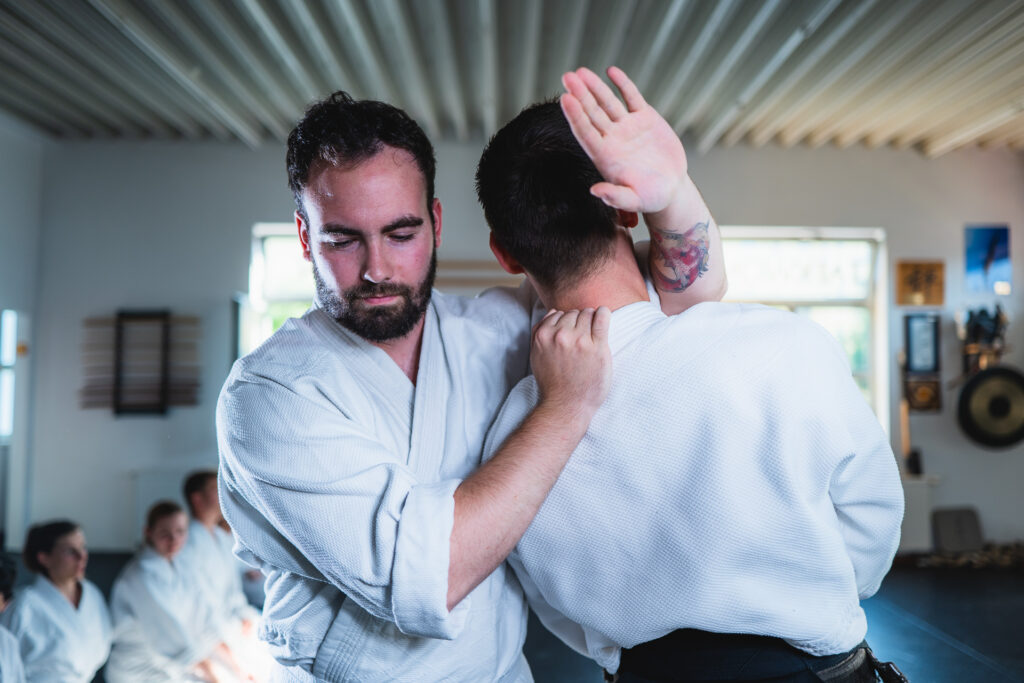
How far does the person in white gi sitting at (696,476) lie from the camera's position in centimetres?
95

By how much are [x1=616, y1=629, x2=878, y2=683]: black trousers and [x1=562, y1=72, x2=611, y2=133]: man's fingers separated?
0.74 m

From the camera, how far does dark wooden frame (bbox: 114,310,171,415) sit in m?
6.02

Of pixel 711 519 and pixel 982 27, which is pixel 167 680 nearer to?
pixel 711 519

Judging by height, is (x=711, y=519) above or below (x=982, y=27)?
below

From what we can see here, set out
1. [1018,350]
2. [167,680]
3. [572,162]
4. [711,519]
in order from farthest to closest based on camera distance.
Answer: [1018,350]
[167,680]
[572,162]
[711,519]

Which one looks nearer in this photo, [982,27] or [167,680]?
[167,680]

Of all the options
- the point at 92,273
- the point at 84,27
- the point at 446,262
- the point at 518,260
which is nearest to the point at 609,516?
the point at 518,260

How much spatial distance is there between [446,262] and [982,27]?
4.04 m

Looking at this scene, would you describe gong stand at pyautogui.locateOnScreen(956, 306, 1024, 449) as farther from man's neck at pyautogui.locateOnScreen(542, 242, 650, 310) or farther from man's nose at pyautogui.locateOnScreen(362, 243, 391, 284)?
man's nose at pyautogui.locateOnScreen(362, 243, 391, 284)

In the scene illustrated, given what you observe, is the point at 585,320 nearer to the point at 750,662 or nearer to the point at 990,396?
the point at 750,662

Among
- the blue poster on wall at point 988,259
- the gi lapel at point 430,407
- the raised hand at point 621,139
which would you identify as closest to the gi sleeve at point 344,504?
the gi lapel at point 430,407

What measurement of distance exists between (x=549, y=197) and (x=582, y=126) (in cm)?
17

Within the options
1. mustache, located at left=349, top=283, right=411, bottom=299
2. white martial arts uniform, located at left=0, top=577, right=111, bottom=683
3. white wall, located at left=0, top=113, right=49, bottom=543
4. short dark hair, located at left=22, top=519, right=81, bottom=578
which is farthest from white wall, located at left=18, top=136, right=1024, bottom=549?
mustache, located at left=349, top=283, right=411, bottom=299

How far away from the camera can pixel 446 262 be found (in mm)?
6082
